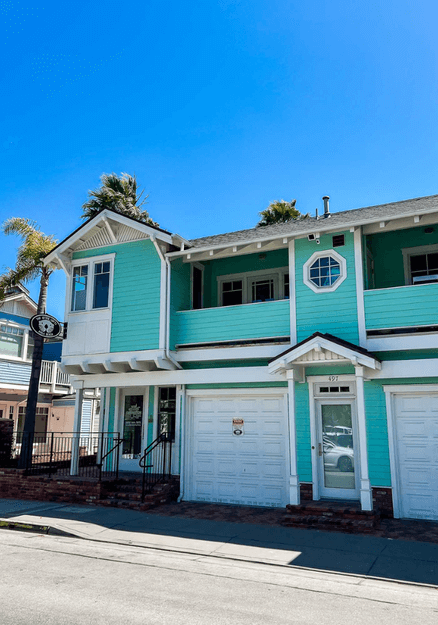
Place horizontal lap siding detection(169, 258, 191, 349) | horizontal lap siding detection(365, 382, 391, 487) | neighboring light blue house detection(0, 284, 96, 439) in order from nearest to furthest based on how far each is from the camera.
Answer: horizontal lap siding detection(365, 382, 391, 487) < horizontal lap siding detection(169, 258, 191, 349) < neighboring light blue house detection(0, 284, 96, 439)

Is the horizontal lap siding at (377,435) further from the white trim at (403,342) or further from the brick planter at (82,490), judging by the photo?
the brick planter at (82,490)

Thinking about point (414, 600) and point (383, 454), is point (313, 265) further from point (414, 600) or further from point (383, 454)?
point (414, 600)

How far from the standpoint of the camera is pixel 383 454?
35.4 ft

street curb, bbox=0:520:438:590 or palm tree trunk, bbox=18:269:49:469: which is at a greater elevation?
palm tree trunk, bbox=18:269:49:469

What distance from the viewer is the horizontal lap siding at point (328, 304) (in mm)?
11523

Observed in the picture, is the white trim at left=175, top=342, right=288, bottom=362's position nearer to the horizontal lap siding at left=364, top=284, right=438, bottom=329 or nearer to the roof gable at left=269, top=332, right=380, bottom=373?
the roof gable at left=269, top=332, right=380, bottom=373

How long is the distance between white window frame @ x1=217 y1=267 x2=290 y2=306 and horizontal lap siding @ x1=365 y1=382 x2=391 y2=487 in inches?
165

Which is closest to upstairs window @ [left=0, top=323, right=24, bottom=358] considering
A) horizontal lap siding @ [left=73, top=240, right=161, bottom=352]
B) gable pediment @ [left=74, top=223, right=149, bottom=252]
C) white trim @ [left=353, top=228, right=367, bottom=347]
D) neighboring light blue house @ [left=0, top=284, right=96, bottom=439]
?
neighboring light blue house @ [left=0, top=284, right=96, bottom=439]

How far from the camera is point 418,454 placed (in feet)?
34.9

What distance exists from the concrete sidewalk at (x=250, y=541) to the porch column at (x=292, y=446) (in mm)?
893

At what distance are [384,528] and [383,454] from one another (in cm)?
155

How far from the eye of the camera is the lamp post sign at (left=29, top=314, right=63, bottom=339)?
14094 millimetres

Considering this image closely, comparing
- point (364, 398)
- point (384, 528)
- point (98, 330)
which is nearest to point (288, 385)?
point (364, 398)

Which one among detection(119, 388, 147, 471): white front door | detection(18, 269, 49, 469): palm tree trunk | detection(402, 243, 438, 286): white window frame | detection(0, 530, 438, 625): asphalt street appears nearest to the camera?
detection(0, 530, 438, 625): asphalt street
